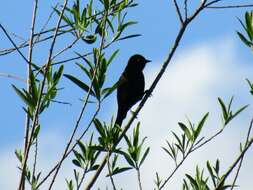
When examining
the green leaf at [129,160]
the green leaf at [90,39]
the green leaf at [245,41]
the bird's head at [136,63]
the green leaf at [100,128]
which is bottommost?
the green leaf at [129,160]

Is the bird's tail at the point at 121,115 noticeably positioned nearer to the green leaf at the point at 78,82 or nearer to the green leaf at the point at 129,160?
the green leaf at the point at 129,160

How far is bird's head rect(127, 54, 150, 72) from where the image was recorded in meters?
7.66

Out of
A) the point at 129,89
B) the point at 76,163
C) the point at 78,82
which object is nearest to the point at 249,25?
the point at 78,82

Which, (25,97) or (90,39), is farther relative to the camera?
(90,39)

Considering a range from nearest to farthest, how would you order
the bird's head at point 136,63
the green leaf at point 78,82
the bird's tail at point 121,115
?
the green leaf at point 78,82
the bird's tail at point 121,115
the bird's head at point 136,63

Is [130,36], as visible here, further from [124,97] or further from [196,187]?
[124,97]

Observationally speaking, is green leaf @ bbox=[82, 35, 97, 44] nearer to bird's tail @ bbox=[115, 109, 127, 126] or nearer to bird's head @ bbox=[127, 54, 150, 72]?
bird's tail @ bbox=[115, 109, 127, 126]

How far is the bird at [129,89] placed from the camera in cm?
680

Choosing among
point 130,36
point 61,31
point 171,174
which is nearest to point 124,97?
point 130,36

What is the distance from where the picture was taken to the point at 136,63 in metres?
7.82

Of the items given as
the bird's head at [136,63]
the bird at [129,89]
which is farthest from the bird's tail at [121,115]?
the bird's head at [136,63]

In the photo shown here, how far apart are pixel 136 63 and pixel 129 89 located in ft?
2.91

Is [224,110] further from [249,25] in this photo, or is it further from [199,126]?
[249,25]

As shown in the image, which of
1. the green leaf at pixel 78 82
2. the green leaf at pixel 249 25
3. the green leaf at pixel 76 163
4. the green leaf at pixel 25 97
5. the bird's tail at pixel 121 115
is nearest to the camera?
the green leaf at pixel 25 97
